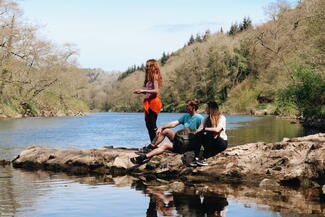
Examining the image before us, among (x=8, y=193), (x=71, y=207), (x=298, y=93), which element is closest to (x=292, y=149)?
(x=71, y=207)

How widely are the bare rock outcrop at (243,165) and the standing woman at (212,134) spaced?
198 millimetres

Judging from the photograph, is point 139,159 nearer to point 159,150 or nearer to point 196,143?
point 159,150

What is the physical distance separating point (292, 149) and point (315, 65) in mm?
21100

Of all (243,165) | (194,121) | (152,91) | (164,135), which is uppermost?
(152,91)

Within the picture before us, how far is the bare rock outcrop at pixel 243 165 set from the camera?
1116cm

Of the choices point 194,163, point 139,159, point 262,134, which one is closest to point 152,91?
point 139,159

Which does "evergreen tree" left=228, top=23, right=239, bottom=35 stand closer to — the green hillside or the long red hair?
the green hillside

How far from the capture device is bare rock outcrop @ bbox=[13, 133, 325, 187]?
11164mm

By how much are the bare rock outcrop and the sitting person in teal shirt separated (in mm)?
232

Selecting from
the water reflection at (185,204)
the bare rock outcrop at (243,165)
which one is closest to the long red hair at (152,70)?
the bare rock outcrop at (243,165)

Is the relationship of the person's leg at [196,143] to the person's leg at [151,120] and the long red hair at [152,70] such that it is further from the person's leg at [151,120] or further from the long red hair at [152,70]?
the long red hair at [152,70]

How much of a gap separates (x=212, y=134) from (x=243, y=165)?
1.09 meters

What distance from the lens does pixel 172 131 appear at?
1262 centimetres

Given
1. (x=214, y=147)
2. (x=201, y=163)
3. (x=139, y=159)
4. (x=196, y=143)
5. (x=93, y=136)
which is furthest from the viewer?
(x=93, y=136)
